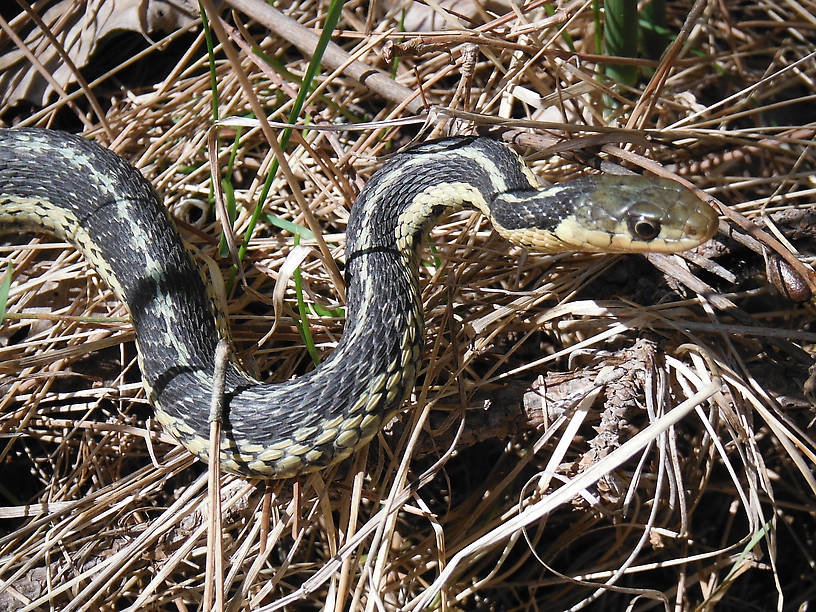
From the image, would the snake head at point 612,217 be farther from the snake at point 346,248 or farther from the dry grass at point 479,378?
the dry grass at point 479,378

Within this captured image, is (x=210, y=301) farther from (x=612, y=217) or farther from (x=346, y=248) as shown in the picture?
(x=612, y=217)

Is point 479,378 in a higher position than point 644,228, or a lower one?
lower

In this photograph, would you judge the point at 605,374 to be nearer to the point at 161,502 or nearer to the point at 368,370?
the point at 368,370

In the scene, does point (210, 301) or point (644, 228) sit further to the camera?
point (210, 301)

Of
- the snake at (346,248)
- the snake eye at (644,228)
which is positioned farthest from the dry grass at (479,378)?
the snake eye at (644,228)

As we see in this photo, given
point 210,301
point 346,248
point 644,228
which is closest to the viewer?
point 644,228

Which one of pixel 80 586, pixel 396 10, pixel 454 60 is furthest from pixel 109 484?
pixel 396 10

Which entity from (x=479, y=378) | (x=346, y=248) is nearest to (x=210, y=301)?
(x=346, y=248)
